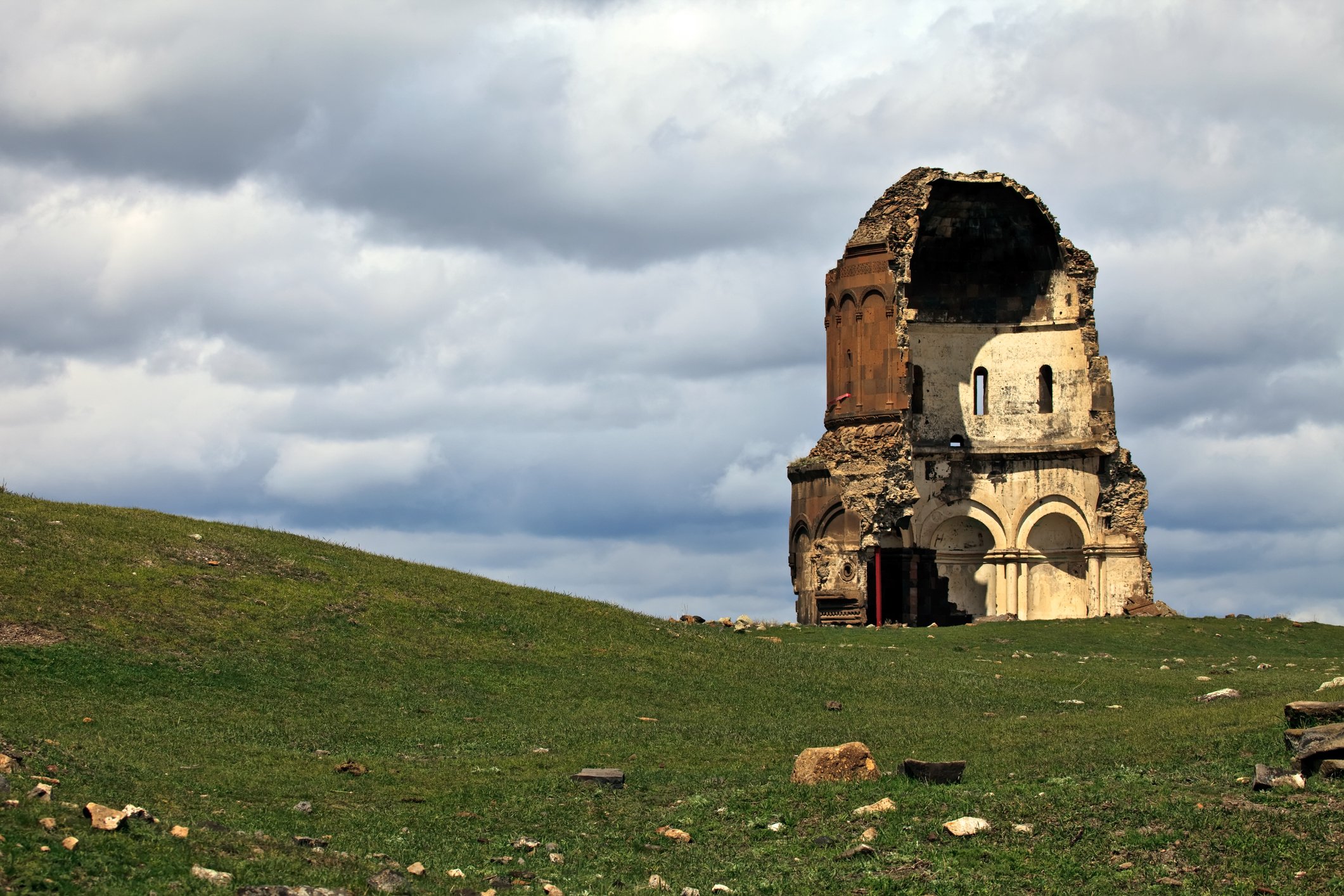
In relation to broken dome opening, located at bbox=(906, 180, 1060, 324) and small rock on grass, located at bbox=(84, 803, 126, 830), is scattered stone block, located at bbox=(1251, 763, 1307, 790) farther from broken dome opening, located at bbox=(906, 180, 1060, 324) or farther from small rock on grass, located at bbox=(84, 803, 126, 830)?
broken dome opening, located at bbox=(906, 180, 1060, 324)

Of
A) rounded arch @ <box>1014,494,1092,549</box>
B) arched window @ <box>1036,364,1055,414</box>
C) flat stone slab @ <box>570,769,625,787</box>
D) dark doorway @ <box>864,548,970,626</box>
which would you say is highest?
arched window @ <box>1036,364,1055,414</box>

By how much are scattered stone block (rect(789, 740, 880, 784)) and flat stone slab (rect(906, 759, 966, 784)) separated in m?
0.50

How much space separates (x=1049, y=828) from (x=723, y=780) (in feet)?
15.2

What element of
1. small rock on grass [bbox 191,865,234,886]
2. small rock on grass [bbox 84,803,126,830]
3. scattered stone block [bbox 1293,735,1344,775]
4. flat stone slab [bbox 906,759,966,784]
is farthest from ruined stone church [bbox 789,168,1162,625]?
small rock on grass [bbox 191,865,234,886]

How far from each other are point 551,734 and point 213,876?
9945mm

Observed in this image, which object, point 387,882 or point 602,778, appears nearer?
point 387,882

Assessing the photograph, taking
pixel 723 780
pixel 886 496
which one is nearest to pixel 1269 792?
pixel 723 780

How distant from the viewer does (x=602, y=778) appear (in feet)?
56.5

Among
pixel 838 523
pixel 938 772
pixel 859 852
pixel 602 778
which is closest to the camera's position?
pixel 859 852

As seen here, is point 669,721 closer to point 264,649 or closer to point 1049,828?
point 264,649

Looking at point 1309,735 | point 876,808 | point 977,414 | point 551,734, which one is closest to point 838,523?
point 977,414

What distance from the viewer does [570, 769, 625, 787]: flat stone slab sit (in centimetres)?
1717

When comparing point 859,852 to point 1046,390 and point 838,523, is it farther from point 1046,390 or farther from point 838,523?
point 1046,390

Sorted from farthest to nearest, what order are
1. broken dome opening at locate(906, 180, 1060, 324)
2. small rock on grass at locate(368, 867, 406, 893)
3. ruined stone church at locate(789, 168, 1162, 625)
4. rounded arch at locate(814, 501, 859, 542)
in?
broken dome opening at locate(906, 180, 1060, 324) → ruined stone church at locate(789, 168, 1162, 625) → rounded arch at locate(814, 501, 859, 542) → small rock on grass at locate(368, 867, 406, 893)
